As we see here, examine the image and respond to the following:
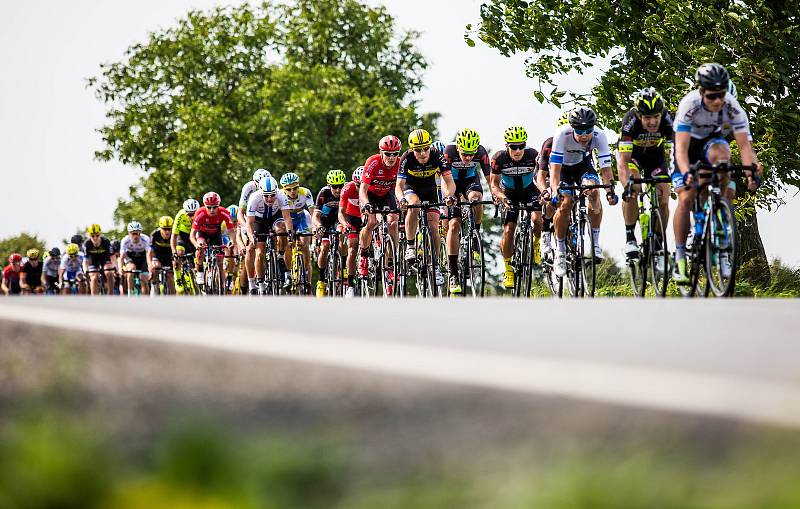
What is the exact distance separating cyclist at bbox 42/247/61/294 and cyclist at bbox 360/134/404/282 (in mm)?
21262

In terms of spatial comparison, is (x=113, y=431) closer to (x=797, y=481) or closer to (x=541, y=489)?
(x=541, y=489)

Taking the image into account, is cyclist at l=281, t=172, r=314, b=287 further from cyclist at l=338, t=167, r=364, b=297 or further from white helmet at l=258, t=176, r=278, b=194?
cyclist at l=338, t=167, r=364, b=297

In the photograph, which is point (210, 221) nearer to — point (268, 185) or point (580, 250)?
point (268, 185)

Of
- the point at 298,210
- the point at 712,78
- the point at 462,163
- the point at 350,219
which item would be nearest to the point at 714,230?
the point at 712,78

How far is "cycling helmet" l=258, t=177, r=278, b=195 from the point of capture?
66.6ft

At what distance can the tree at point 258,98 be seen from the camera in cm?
4878

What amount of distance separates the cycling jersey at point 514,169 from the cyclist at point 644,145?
2996 mm

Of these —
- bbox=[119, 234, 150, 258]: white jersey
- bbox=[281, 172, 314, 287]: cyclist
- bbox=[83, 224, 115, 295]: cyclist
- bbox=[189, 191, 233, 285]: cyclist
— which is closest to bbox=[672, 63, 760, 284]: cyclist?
bbox=[281, 172, 314, 287]: cyclist

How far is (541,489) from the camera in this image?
1.84 m

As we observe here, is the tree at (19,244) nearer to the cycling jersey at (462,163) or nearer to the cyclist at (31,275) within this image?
the cyclist at (31,275)

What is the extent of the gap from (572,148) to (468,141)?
2.30 meters

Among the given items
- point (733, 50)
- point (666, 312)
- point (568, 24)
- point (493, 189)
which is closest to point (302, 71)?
point (568, 24)

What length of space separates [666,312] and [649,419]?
3.88 metres

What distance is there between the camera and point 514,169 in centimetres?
1541
